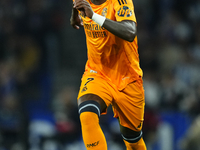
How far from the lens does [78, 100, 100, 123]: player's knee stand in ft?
12.3

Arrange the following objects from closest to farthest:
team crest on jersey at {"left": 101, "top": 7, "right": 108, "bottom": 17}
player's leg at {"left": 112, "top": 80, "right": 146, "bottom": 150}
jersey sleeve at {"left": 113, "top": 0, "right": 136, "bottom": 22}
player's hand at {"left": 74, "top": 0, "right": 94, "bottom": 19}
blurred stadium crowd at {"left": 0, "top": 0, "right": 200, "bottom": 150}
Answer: player's hand at {"left": 74, "top": 0, "right": 94, "bottom": 19} → jersey sleeve at {"left": 113, "top": 0, "right": 136, "bottom": 22} → team crest on jersey at {"left": 101, "top": 7, "right": 108, "bottom": 17} → player's leg at {"left": 112, "top": 80, "right": 146, "bottom": 150} → blurred stadium crowd at {"left": 0, "top": 0, "right": 200, "bottom": 150}

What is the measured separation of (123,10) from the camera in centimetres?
385

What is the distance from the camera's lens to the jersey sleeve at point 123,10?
383cm

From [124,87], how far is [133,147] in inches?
41.1

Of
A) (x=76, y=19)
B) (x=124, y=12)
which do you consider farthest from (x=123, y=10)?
(x=76, y=19)

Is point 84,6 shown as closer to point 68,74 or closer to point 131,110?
point 131,110

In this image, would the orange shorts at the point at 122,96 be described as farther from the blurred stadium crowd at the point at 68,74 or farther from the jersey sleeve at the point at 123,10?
the blurred stadium crowd at the point at 68,74

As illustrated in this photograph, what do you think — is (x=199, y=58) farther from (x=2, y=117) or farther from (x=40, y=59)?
(x=2, y=117)

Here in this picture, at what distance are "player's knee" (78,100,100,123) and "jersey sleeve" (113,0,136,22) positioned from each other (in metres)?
1.03

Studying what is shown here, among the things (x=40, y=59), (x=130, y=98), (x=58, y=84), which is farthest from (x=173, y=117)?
(x=40, y=59)

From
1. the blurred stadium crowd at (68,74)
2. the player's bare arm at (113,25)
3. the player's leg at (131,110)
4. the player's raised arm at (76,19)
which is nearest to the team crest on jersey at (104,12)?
the player's bare arm at (113,25)

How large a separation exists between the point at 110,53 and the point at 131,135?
4.08 ft

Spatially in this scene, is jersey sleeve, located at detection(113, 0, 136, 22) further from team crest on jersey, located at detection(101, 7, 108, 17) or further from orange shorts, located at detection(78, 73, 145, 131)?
orange shorts, located at detection(78, 73, 145, 131)

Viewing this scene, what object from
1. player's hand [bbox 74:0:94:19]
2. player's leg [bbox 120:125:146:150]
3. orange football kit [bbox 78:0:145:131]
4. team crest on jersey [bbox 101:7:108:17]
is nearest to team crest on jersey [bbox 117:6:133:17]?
orange football kit [bbox 78:0:145:131]
